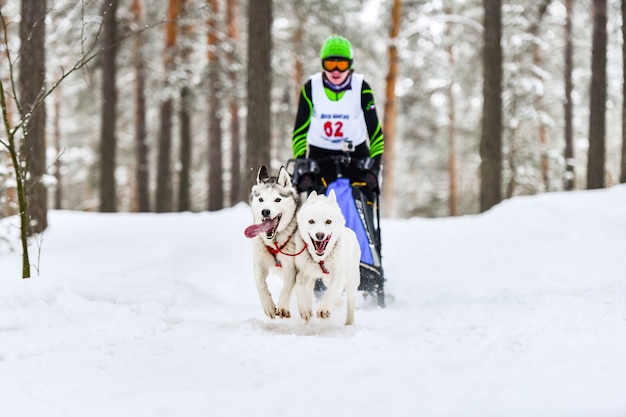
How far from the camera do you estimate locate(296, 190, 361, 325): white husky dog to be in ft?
12.2

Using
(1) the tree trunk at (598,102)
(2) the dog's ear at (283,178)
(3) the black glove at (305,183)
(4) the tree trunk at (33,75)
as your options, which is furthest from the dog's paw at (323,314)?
(1) the tree trunk at (598,102)

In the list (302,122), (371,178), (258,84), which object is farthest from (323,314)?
(258,84)

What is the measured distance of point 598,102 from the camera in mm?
11016

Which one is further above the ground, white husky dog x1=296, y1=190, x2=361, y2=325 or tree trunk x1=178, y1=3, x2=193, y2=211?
tree trunk x1=178, y1=3, x2=193, y2=211

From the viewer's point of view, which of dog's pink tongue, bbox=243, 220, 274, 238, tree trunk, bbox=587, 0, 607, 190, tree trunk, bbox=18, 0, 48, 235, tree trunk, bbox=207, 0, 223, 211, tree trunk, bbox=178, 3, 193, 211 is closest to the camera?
dog's pink tongue, bbox=243, 220, 274, 238

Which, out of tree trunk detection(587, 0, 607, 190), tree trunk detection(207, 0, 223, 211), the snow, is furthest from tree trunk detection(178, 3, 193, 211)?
tree trunk detection(587, 0, 607, 190)

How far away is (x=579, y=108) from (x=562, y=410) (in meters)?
24.9

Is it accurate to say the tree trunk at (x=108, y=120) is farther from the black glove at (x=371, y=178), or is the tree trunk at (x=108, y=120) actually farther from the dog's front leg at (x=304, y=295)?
the dog's front leg at (x=304, y=295)

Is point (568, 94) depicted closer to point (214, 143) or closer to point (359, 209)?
point (214, 143)

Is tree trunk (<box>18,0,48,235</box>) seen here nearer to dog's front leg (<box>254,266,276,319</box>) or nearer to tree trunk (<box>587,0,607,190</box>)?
dog's front leg (<box>254,266,276,319</box>)

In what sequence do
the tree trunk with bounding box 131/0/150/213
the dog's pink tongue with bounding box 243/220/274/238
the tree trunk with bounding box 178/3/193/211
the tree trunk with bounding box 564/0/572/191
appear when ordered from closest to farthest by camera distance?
1. the dog's pink tongue with bounding box 243/220/274/238
2. the tree trunk with bounding box 178/3/193/211
3. the tree trunk with bounding box 131/0/150/213
4. the tree trunk with bounding box 564/0/572/191

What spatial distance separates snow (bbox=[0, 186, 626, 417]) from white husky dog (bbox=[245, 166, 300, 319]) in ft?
0.74

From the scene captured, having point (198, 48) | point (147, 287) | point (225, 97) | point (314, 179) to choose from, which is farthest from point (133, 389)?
point (198, 48)

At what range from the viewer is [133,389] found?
265 centimetres
